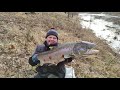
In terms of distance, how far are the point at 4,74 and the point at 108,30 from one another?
53.9ft

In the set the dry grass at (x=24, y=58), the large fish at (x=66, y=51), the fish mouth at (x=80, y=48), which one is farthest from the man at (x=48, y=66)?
the dry grass at (x=24, y=58)

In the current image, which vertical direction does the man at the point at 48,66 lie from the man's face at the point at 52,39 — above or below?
below

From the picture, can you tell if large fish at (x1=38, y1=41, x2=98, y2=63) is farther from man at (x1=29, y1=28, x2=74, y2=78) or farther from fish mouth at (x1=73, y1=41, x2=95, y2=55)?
man at (x1=29, y1=28, x2=74, y2=78)

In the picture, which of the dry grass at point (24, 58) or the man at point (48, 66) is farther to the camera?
the dry grass at point (24, 58)

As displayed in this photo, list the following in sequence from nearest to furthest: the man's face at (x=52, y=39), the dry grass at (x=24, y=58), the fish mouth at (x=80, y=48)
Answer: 1. the fish mouth at (x=80, y=48)
2. the man's face at (x=52, y=39)
3. the dry grass at (x=24, y=58)

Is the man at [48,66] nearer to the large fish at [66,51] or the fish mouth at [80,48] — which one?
the large fish at [66,51]

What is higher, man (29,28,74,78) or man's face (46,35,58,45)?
man's face (46,35,58,45)

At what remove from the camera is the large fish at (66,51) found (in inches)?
188

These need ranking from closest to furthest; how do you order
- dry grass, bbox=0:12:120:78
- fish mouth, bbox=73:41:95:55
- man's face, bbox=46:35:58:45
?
fish mouth, bbox=73:41:95:55 → man's face, bbox=46:35:58:45 → dry grass, bbox=0:12:120:78

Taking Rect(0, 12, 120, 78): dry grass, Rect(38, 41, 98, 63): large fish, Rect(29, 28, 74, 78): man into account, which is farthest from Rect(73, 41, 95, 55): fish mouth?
Rect(0, 12, 120, 78): dry grass

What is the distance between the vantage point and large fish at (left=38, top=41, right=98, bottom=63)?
4.78m

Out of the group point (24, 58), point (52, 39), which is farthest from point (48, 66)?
point (24, 58)

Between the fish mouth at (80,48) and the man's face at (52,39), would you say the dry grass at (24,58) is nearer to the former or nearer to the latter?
the man's face at (52,39)

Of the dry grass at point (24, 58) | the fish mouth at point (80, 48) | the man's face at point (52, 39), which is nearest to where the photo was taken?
the fish mouth at point (80, 48)
